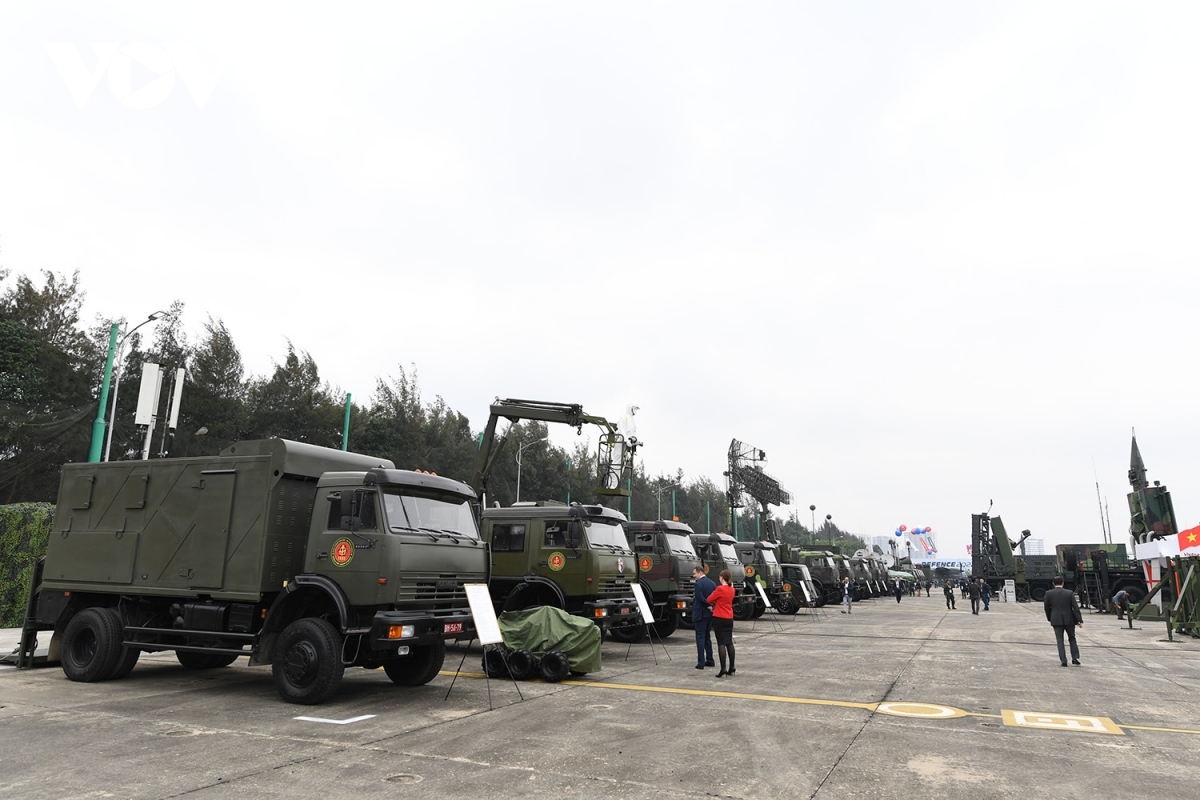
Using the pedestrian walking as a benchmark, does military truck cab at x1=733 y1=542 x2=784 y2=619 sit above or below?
above

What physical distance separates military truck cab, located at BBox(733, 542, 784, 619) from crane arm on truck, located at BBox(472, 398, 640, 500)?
6399 millimetres

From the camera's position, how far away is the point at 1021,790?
5812 mm

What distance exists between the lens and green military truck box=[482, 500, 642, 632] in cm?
1425

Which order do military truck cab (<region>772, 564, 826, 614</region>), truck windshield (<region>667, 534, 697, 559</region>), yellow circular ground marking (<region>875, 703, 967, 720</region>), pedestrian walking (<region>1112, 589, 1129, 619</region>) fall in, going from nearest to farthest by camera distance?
yellow circular ground marking (<region>875, 703, 967, 720</region>) → truck windshield (<region>667, 534, 697, 559</region>) → pedestrian walking (<region>1112, 589, 1129, 619</region>) → military truck cab (<region>772, 564, 826, 614</region>)

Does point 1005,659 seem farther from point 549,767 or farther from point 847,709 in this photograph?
point 549,767

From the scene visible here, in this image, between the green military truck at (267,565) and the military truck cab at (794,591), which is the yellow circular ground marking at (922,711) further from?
the military truck cab at (794,591)

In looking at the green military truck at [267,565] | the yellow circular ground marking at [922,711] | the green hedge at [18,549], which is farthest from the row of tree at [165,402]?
the yellow circular ground marking at [922,711]

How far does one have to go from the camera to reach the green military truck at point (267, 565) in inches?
360

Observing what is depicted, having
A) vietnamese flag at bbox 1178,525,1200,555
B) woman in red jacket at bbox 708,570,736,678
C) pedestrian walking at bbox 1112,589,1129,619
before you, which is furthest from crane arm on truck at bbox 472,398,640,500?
pedestrian walking at bbox 1112,589,1129,619

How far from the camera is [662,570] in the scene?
1791 cm

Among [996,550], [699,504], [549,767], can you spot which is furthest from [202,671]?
[699,504]

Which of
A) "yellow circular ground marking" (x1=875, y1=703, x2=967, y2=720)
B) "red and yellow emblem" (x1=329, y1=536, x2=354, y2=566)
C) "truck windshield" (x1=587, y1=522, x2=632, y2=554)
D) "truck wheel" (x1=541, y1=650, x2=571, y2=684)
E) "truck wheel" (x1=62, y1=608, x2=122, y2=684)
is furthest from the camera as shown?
"truck windshield" (x1=587, y1=522, x2=632, y2=554)

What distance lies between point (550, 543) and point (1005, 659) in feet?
30.1

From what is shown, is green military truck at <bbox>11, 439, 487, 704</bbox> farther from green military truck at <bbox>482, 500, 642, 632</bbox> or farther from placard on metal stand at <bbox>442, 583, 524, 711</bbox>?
green military truck at <bbox>482, 500, 642, 632</bbox>
